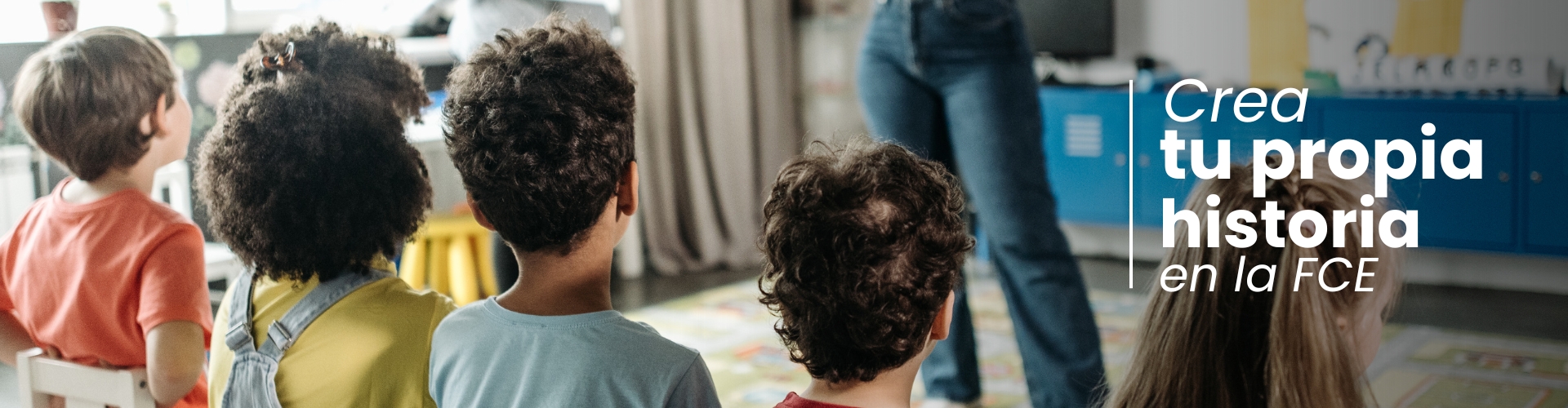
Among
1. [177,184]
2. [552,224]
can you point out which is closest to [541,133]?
[552,224]

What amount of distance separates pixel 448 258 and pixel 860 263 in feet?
7.39

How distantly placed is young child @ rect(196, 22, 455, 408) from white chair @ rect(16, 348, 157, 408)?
0.22ft

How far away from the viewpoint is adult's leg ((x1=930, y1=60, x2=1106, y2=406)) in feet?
5.85

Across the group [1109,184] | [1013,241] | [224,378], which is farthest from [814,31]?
[224,378]

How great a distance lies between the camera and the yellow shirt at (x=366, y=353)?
1046 millimetres

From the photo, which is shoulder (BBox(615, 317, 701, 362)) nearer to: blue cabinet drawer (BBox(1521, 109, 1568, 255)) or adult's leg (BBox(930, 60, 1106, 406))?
adult's leg (BBox(930, 60, 1106, 406))

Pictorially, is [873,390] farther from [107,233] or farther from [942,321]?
[107,233]

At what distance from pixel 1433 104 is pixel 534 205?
2.98 m

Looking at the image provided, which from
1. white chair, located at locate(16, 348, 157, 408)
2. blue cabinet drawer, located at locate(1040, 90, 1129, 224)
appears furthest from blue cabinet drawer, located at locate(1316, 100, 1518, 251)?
white chair, located at locate(16, 348, 157, 408)

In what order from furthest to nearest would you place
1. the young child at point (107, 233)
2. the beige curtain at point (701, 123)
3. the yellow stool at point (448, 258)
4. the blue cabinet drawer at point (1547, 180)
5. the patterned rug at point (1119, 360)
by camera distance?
the beige curtain at point (701, 123) < the blue cabinet drawer at point (1547, 180) < the yellow stool at point (448, 258) < the patterned rug at point (1119, 360) < the young child at point (107, 233)

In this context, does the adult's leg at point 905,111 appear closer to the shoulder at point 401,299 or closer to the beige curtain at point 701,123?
the shoulder at point 401,299

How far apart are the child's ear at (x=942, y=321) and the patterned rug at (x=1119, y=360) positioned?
1.17 m

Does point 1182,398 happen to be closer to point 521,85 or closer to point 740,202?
point 521,85

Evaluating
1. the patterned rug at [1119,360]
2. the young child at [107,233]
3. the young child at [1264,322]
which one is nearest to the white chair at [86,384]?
the young child at [107,233]
